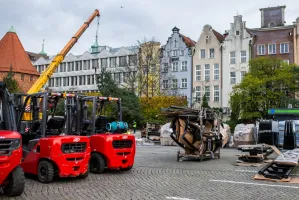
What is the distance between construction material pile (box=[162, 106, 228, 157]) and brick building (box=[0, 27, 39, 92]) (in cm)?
5363

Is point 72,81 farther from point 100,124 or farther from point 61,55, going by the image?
point 100,124

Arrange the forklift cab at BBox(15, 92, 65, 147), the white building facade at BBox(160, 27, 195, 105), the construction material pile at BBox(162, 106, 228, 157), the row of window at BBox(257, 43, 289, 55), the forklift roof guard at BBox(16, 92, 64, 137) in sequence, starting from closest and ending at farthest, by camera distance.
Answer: the forklift roof guard at BBox(16, 92, 64, 137)
the forklift cab at BBox(15, 92, 65, 147)
the construction material pile at BBox(162, 106, 228, 157)
the row of window at BBox(257, 43, 289, 55)
the white building facade at BBox(160, 27, 195, 105)

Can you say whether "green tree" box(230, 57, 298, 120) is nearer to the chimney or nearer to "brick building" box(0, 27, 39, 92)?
the chimney

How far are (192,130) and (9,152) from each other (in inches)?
415

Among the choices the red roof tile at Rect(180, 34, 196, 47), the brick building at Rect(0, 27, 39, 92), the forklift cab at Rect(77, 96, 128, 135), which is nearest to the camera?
the forklift cab at Rect(77, 96, 128, 135)

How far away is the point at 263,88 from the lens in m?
40.5

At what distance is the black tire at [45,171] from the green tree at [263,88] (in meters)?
32.0

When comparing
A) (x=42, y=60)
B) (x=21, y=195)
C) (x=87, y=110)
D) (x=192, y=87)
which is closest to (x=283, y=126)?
(x=87, y=110)

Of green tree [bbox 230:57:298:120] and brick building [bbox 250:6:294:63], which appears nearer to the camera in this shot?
green tree [bbox 230:57:298:120]

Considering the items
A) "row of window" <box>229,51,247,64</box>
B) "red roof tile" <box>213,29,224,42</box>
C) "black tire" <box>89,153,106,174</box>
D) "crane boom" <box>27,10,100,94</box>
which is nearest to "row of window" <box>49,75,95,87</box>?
"red roof tile" <box>213,29,224,42</box>

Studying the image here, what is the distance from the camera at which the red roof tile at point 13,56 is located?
67.8 metres

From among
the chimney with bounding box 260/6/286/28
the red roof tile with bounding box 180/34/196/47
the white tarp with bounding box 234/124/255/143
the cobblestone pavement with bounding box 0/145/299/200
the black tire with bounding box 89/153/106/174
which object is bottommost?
the cobblestone pavement with bounding box 0/145/299/200

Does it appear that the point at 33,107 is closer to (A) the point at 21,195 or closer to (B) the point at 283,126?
(A) the point at 21,195

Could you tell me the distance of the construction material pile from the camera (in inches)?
656
